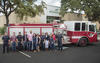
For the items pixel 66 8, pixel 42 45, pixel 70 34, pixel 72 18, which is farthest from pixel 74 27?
pixel 72 18

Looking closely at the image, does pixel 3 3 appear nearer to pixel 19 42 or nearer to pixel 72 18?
pixel 19 42

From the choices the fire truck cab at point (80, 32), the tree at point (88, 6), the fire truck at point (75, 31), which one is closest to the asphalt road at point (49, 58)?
the fire truck at point (75, 31)

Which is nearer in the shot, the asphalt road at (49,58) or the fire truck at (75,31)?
the asphalt road at (49,58)

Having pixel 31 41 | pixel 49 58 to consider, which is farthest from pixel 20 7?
pixel 49 58

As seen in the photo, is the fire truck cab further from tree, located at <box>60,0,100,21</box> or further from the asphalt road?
tree, located at <box>60,0,100,21</box>

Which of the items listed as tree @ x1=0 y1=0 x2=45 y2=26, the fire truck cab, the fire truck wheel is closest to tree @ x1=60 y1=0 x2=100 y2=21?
tree @ x1=0 y1=0 x2=45 y2=26

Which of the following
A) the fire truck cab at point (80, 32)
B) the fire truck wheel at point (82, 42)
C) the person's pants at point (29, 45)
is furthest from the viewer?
the fire truck wheel at point (82, 42)

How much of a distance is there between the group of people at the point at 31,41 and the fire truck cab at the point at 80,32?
203 centimetres

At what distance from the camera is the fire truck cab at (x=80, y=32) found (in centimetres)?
1176

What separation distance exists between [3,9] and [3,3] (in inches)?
36.8

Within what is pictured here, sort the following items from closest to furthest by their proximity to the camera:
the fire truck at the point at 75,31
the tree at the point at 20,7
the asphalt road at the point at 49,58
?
the asphalt road at the point at 49,58, the fire truck at the point at 75,31, the tree at the point at 20,7

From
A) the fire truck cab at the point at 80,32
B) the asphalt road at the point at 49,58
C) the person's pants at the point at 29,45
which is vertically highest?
the fire truck cab at the point at 80,32

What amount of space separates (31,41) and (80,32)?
15.7ft

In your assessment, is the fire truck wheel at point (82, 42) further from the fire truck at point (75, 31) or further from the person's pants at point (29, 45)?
the person's pants at point (29, 45)
